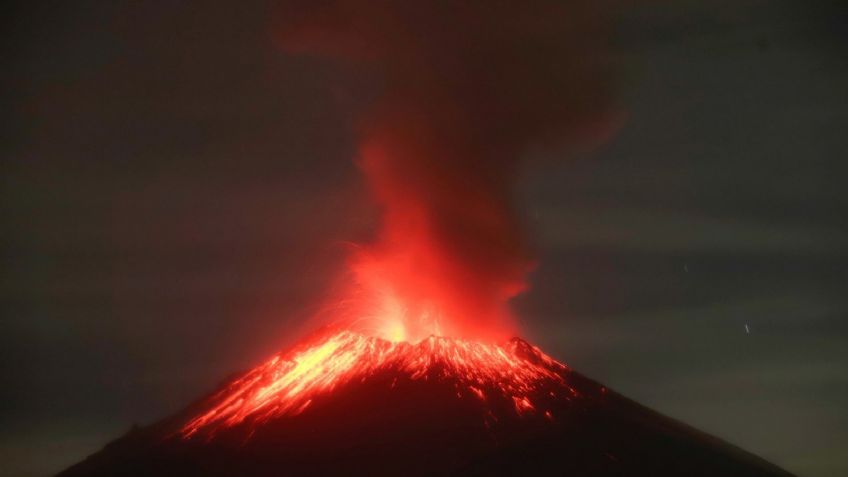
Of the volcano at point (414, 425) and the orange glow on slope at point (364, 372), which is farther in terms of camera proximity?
the orange glow on slope at point (364, 372)

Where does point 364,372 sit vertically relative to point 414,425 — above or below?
above

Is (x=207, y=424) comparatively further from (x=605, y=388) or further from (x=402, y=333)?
(x=605, y=388)

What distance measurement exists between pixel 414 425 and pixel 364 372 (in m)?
6.17

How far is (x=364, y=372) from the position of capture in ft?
169

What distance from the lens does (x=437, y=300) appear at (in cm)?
5841

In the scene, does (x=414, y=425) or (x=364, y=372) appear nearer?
(x=414, y=425)

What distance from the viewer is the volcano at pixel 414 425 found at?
145ft

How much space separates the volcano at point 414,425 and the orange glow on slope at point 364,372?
8 cm

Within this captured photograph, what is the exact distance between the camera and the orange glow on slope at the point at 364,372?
164ft

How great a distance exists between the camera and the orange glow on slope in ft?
164

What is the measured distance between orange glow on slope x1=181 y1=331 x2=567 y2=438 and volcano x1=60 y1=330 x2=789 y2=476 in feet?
0.27

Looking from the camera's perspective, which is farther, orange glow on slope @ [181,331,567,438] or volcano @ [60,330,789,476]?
orange glow on slope @ [181,331,567,438]

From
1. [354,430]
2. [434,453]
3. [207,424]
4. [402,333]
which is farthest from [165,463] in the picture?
[402,333]

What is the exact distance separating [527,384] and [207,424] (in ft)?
47.2
